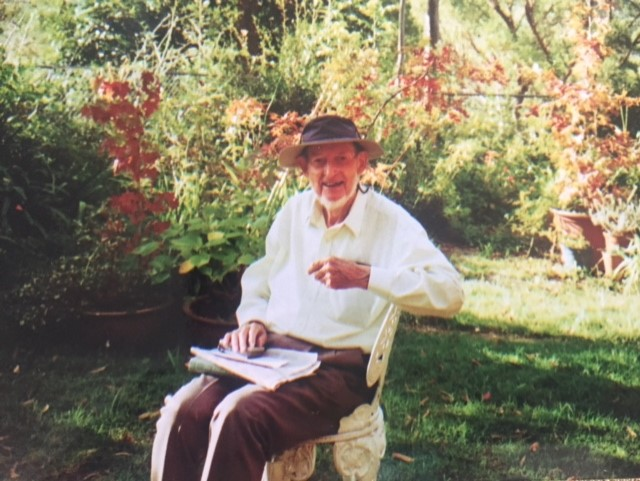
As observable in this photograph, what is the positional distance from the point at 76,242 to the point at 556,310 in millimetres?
1953

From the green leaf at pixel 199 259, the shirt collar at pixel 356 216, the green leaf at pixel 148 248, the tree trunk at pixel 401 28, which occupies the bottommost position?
the green leaf at pixel 199 259

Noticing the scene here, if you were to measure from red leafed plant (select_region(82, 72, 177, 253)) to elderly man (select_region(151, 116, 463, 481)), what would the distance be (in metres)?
0.50

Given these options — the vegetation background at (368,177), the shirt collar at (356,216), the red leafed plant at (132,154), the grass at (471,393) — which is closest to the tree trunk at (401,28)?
the vegetation background at (368,177)

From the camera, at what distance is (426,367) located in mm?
3285

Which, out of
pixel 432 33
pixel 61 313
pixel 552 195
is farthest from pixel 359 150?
pixel 61 313

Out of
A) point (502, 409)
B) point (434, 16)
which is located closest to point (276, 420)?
point (502, 409)

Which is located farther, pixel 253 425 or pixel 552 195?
pixel 552 195

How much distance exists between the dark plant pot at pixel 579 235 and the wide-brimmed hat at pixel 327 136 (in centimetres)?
96

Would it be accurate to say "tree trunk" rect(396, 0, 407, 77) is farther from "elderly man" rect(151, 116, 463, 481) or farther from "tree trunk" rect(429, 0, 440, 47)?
"elderly man" rect(151, 116, 463, 481)

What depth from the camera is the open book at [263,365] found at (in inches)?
99.9

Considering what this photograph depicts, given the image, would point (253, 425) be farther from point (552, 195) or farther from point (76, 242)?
point (552, 195)

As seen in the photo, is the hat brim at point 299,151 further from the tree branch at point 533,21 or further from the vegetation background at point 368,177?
the tree branch at point 533,21

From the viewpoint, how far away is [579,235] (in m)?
3.33

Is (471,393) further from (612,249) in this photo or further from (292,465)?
(292,465)
